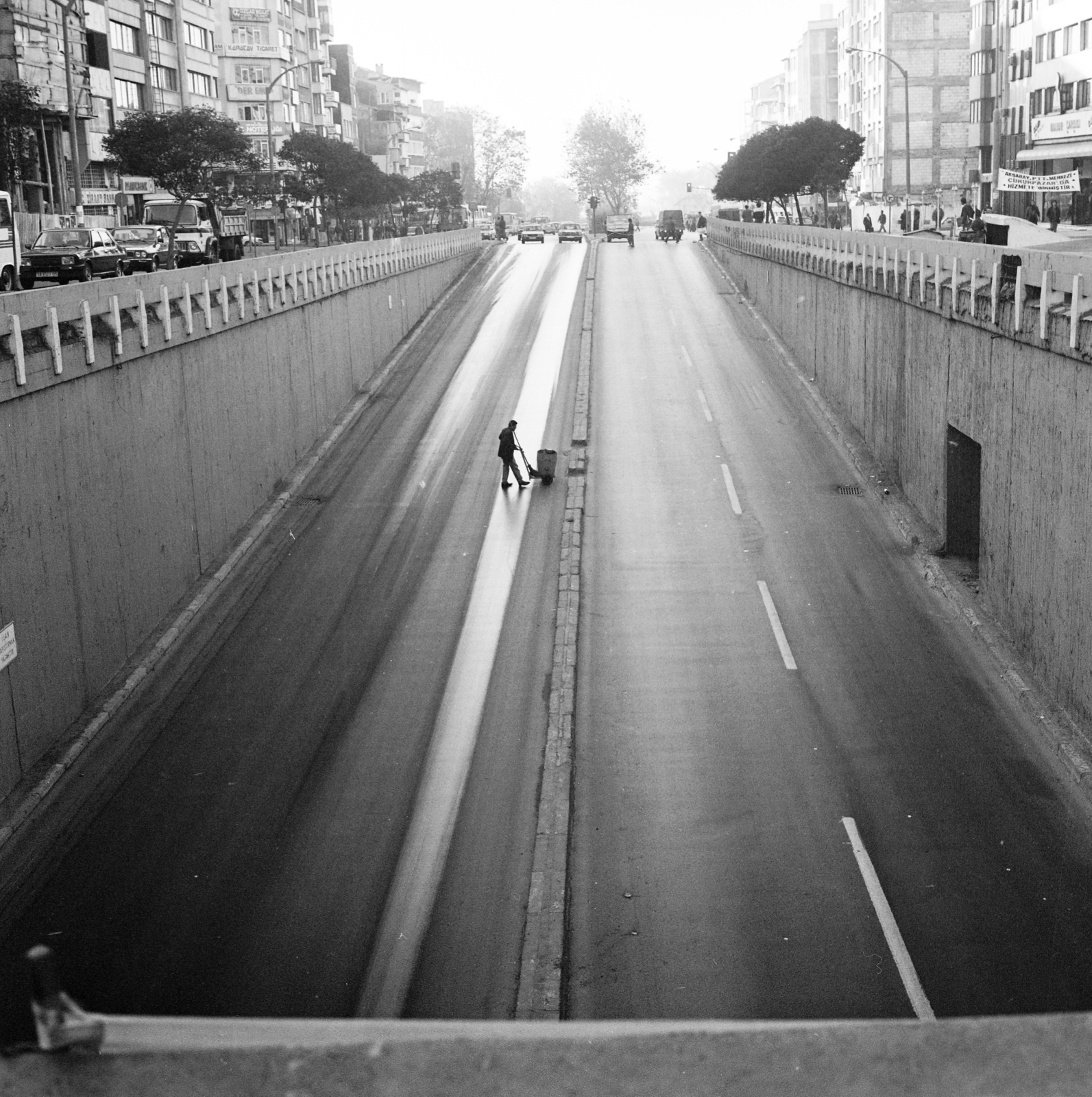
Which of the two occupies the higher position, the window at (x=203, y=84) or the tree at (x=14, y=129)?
the window at (x=203, y=84)

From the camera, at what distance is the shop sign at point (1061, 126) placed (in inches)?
2721

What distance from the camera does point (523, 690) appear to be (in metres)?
21.9

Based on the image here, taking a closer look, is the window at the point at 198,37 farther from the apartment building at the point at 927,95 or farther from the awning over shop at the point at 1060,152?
the apartment building at the point at 927,95

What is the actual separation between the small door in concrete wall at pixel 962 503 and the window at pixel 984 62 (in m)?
76.5

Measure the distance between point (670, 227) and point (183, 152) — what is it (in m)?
50.0

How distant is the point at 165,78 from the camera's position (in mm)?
92312

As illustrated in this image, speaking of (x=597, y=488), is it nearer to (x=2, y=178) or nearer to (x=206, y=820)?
(x=206, y=820)

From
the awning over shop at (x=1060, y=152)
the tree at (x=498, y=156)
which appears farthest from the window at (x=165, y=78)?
the tree at (x=498, y=156)

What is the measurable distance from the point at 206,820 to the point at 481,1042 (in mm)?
16011

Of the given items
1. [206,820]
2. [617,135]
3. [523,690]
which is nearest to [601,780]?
[523,690]

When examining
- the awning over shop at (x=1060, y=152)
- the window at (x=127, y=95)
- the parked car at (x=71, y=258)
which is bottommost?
the parked car at (x=71, y=258)

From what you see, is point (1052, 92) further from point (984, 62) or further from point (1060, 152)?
point (984, 62)

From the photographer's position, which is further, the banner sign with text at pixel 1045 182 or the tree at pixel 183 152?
the tree at pixel 183 152

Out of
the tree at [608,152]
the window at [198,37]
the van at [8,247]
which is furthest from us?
the tree at [608,152]
